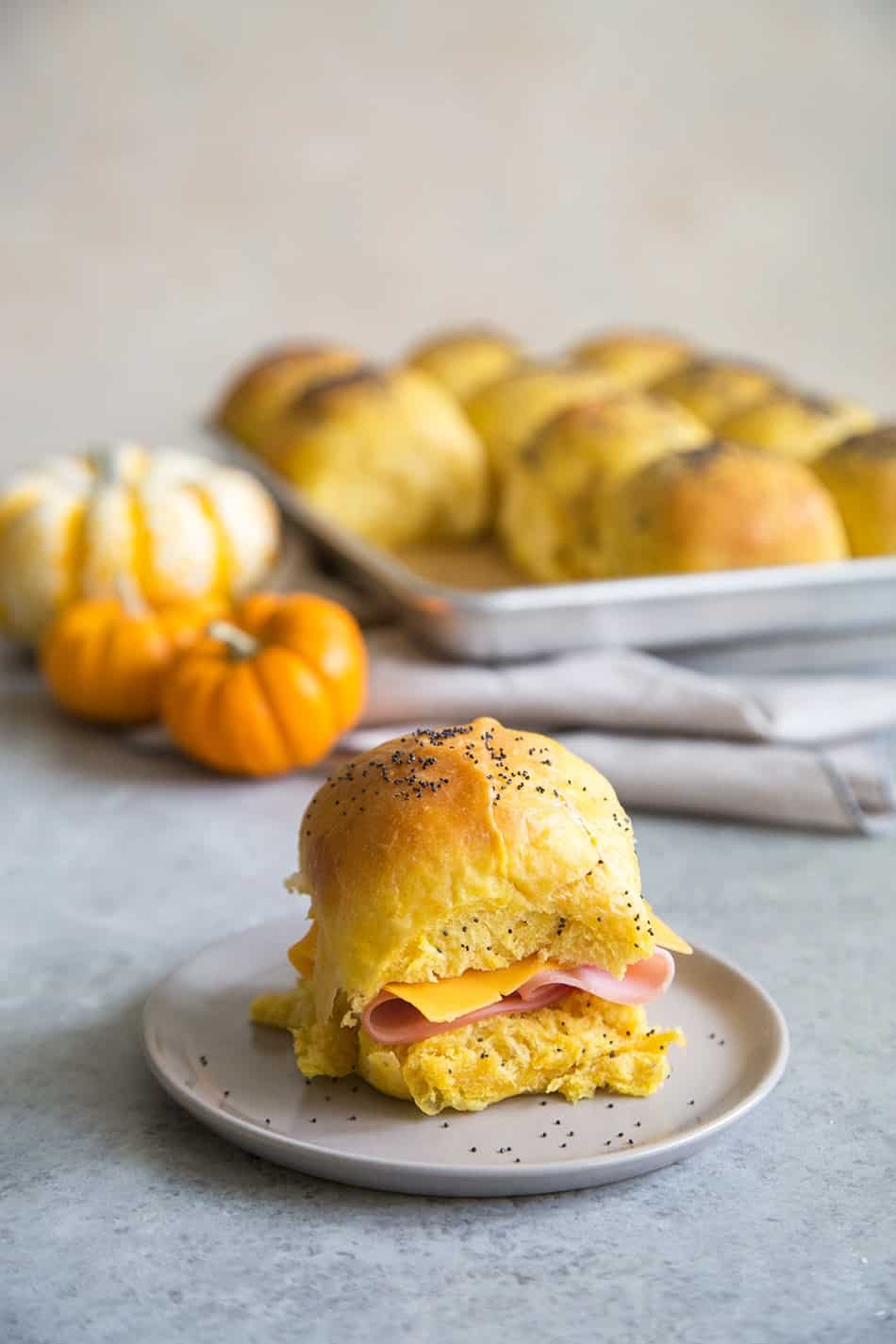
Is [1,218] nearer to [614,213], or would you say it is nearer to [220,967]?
[614,213]

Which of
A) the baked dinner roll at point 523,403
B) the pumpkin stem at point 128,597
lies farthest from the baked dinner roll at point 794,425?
the pumpkin stem at point 128,597

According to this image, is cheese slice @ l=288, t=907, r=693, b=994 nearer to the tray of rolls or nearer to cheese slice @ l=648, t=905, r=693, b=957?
cheese slice @ l=648, t=905, r=693, b=957

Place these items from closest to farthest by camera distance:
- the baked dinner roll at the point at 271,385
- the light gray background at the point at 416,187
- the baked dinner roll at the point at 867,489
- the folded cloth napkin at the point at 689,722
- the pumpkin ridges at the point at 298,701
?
the folded cloth napkin at the point at 689,722, the pumpkin ridges at the point at 298,701, the baked dinner roll at the point at 867,489, the baked dinner roll at the point at 271,385, the light gray background at the point at 416,187

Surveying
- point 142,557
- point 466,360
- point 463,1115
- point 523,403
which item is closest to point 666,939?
point 463,1115

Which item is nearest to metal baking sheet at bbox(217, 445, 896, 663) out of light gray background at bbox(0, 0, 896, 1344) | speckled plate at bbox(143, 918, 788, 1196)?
light gray background at bbox(0, 0, 896, 1344)

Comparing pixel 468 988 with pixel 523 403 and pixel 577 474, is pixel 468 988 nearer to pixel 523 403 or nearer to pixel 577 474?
pixel 577 474

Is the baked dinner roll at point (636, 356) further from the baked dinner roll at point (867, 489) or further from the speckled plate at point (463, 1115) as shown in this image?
the speckled plate at point (463, 1115)
